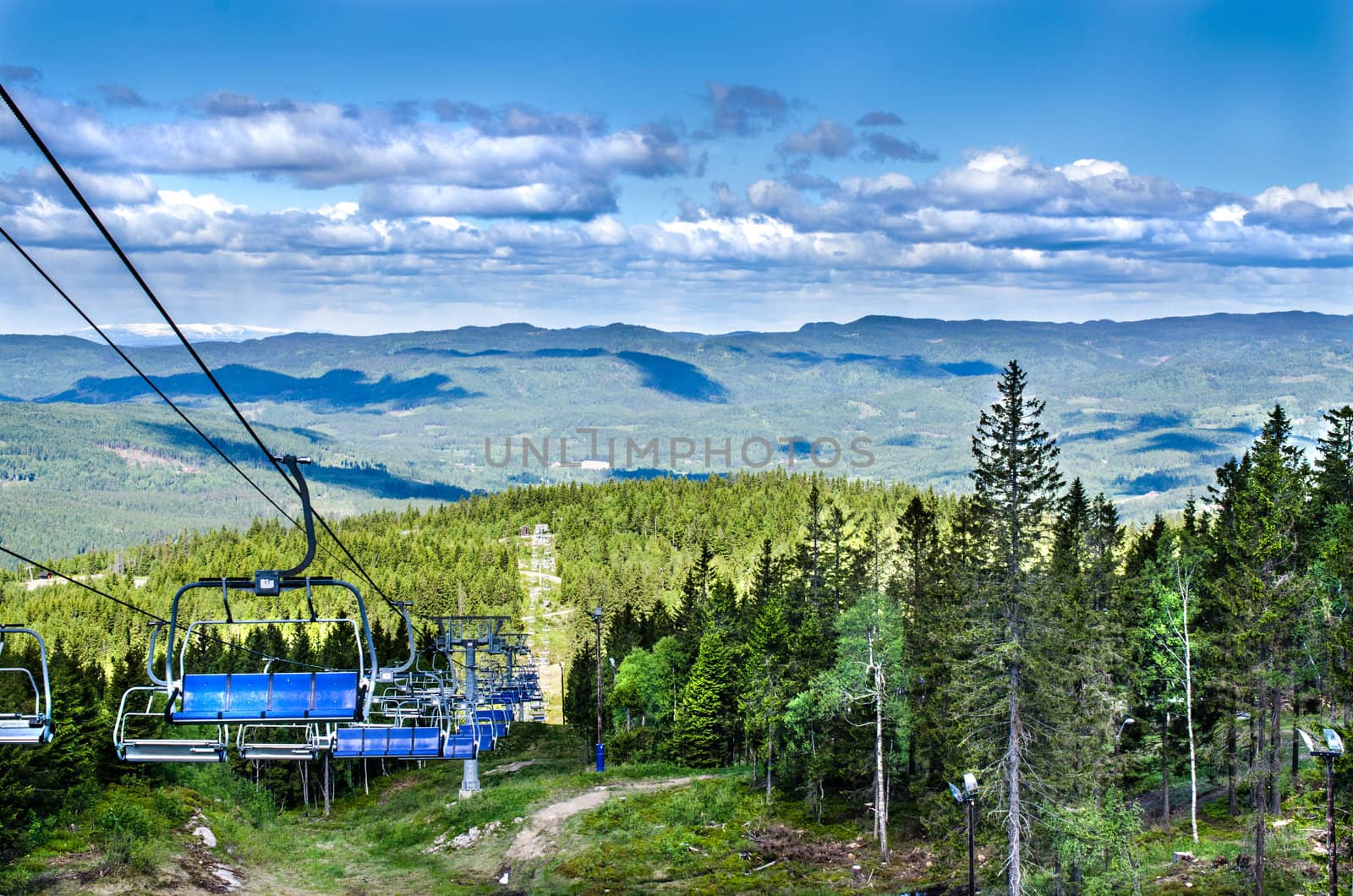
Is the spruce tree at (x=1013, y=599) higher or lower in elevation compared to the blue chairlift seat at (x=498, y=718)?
higher

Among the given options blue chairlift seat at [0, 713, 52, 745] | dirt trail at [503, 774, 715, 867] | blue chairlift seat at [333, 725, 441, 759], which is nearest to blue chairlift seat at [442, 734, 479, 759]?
blue chairlift seat at [333, 725, 441, 759]

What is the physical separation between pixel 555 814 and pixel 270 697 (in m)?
36.5

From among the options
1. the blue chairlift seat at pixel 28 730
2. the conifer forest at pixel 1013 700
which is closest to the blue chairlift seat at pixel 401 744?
the conifer forest at pixel 1013 700


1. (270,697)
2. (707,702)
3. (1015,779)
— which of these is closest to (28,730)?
(270,697)

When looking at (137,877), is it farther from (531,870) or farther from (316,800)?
(316,800)

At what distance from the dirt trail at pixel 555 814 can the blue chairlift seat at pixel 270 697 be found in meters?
31.3

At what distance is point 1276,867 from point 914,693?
57.5 feet

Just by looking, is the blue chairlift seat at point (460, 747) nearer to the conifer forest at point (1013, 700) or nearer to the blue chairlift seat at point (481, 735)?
the blue chairlift seat at point (481, 735)

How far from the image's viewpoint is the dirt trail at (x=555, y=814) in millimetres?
53688

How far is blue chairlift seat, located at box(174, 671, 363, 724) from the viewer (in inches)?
912

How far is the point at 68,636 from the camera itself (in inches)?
5723

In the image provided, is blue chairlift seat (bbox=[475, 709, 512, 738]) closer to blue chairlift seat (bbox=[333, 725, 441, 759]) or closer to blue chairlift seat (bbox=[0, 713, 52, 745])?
blue chairlift seat (bbox=[333, 725, 441, 759])

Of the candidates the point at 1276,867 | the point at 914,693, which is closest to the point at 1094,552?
the point at 914,693

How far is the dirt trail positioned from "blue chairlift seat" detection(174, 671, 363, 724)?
3128 centimetres
